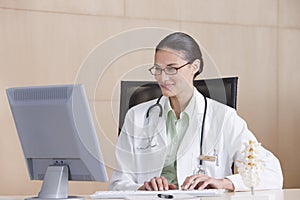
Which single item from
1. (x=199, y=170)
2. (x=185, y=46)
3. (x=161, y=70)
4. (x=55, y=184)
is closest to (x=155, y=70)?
(x=161, y=70)

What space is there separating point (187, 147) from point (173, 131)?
85mm

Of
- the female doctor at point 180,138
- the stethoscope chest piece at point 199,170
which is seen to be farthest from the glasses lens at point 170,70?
the stethoscope chest piece at point 199,170

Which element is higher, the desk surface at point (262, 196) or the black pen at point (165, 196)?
the black pen at point (165, 196)

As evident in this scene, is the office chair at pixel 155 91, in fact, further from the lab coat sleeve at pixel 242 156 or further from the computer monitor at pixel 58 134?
the computer monitor at pixel 58 134

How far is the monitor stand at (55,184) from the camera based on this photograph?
205cm

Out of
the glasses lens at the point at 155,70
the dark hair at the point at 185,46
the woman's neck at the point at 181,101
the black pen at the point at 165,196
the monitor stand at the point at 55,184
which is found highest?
the dark hair at the point at 185,46

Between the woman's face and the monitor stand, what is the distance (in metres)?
0.56

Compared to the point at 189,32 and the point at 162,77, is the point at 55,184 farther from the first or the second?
the point at 189,32

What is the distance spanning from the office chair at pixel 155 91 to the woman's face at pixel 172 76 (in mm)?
74

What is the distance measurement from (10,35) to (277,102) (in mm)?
2125

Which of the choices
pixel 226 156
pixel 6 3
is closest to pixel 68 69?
pixel 6 3

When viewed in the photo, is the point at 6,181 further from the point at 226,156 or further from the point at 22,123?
the point at 22,123

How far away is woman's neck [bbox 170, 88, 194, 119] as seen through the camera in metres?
2.65

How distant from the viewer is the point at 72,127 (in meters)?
2.03
